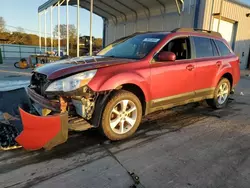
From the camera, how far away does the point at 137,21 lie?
19594 mm

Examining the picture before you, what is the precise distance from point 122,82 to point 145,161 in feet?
3.90

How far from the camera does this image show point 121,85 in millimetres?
3225

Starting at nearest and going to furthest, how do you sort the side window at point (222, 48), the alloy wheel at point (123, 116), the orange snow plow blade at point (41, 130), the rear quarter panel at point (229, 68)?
1. the orange snow plow blade at point (41, 130)
2. the alloy wheel at point (123, 116)
3. the rear quarter panel at point (229, 68)
4. the side window at point (222, 48)

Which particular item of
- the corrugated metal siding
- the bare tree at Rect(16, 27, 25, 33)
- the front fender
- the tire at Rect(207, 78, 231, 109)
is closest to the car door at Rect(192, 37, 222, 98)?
the tire at Rect(207, 78, 231, 109)

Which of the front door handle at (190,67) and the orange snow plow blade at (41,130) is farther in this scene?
the front door handle at (190,67)

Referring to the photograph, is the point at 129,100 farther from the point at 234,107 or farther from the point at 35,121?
the point at 234,107

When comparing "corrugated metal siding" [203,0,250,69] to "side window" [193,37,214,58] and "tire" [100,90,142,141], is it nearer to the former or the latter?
"side window" [193,37,214,58]

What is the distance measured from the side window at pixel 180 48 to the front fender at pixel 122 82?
1081 millimetres

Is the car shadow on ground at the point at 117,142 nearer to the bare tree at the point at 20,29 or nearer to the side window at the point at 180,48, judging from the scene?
the side window at the point at 180,48

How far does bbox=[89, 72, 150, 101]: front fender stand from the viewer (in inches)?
114

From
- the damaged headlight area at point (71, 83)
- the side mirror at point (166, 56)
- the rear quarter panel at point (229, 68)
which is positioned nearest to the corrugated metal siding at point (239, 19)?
the rear quarter panel at point (229, 68)

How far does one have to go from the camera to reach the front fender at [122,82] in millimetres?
2886

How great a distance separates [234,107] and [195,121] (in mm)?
2071

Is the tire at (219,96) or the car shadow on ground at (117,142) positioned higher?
the tire at (219,96)
